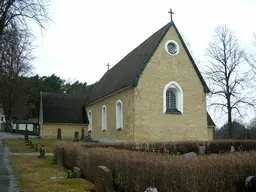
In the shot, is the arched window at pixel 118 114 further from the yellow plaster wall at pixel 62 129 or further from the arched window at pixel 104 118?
the yellow plaster wall at pixel 62 129

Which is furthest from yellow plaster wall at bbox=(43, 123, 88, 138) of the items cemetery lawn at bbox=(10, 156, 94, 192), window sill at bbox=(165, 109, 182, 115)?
cemetery lawn at bbox=(10, 156, 94, 192)

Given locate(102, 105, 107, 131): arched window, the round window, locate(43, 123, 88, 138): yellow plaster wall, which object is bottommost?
locate(43, 123, 88, 138): yellow plaster wall

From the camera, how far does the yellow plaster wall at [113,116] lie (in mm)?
26688

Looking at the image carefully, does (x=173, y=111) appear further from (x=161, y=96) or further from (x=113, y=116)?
(x=113, y=116)

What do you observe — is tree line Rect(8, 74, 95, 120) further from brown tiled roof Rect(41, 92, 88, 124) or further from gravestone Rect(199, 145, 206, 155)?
gravestone Rect(199, 145, 206, 155)

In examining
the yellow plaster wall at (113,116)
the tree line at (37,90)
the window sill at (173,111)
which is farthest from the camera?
the tree line at (37,90)

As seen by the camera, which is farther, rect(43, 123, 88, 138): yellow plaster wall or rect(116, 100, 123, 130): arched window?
rect(43, 123, 88, 138): yellow plaster wall

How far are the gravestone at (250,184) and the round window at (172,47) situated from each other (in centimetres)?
2206

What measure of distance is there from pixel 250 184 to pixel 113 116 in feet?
79.8

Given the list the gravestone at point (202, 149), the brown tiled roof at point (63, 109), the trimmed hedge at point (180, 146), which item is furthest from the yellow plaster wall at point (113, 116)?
the gravestone at point (202, 149)

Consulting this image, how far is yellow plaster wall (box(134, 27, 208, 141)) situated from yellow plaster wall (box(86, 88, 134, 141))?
0.85 meters

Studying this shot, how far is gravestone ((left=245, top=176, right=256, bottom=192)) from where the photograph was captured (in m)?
7.01

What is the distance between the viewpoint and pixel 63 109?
141 feet

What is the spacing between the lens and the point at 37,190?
33.3ft
